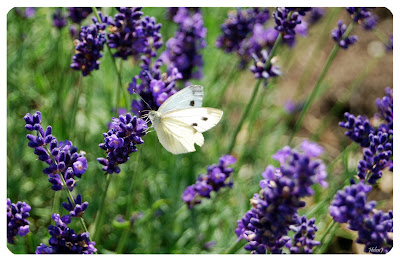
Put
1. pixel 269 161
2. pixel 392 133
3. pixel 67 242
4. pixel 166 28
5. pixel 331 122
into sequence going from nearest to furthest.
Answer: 1. pixel 67 242
2. pixel 392 133
3. pixel 269 161
4. pixel 166 28
5. pixel 331 122

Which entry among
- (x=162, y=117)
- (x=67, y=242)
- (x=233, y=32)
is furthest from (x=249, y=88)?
(x=67, y=242)

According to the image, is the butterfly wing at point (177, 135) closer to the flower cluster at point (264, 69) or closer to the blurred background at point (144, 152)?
the blurred background at point (144, 152)

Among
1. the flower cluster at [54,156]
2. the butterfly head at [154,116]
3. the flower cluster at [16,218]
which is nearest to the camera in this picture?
the flower cluster at [54,156]

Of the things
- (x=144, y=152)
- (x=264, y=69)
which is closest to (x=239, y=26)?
(x=264, y=69)

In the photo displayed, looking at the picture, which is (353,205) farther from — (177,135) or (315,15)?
(315,15)

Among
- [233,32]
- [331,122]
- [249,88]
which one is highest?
[233,32]

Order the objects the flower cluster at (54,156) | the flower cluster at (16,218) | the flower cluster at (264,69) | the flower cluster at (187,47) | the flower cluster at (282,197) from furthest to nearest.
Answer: the flower cluster at (187,47) < the flower cluster at (264,69) < the flower cluster at (16,218) < the flower cluster at (54,156) < the flower cluster at (282,197)

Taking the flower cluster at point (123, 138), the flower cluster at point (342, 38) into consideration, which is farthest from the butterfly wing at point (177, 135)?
the flower cluster at point (342, 38)

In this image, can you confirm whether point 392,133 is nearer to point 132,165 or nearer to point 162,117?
point 162,117
